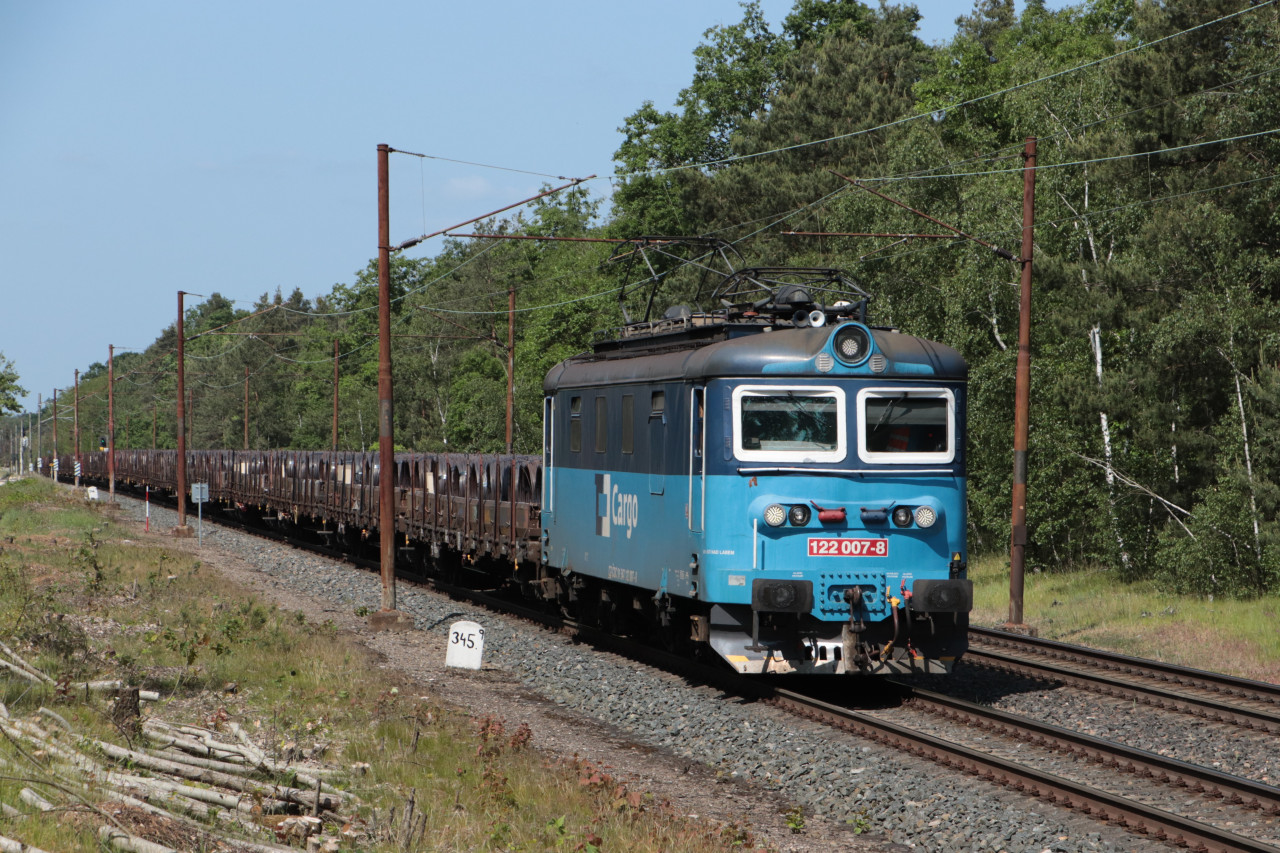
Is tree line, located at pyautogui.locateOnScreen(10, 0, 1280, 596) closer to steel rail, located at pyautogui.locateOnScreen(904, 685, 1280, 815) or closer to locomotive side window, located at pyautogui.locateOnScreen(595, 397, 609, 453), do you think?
locomotive side window, located at pyautogui.locateOnScreen(595, 397, 609, 453)

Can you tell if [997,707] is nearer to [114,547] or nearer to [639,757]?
[639,757]

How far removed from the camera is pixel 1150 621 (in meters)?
20.0

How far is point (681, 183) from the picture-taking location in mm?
56844

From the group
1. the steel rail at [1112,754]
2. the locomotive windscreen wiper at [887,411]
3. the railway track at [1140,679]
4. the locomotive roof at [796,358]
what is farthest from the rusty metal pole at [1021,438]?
the locomotive windscreen wiper at [887,411]

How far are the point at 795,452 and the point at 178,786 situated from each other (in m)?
6.81

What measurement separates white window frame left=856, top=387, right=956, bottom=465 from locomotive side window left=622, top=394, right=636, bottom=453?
3.13 metres

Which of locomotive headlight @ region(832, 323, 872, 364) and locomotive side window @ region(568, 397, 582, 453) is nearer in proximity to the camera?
locomotive headlight @ region(832, 323, 872, 364)

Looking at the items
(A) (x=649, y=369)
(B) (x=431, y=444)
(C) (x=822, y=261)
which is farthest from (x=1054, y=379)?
(B) (x=431, y=444)

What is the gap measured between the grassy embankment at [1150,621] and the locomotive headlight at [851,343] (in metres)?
6.96

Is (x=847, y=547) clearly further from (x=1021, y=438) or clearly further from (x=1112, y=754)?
(x=1021, y=438)

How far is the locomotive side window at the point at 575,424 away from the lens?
55.6 feet

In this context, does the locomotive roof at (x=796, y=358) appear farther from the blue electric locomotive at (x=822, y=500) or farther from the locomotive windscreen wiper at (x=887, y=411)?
the locomotive windscreen wiper at (x=887, y=411)

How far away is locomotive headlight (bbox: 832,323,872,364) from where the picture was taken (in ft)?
42.3

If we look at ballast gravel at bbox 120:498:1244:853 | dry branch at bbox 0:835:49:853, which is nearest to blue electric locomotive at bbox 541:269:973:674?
ballast gravel at bbox 120:498:1244:853
